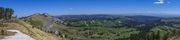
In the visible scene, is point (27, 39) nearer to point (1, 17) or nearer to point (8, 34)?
point (8, 34)

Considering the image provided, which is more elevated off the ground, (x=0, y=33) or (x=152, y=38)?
(x=0, y=33)

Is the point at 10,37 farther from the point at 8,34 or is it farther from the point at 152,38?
the point at 152,38

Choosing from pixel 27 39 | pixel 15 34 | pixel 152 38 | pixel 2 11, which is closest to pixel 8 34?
pixel 15 34

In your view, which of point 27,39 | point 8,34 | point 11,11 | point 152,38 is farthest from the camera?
point 152,38

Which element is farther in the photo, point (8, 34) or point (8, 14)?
point (8, 14)

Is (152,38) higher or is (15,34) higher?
(15,34)

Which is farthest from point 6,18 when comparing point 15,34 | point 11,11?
point 15,34

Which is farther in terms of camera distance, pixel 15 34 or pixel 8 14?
pixel 8 14

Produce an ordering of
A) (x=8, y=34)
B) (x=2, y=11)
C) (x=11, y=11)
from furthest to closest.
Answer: (x=11, y=11) → (x=2, y=11) → (x=8, y=34)

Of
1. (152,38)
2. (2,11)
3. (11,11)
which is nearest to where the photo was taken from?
(2,11)
